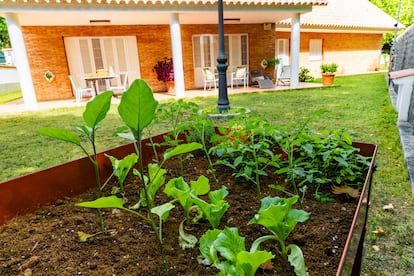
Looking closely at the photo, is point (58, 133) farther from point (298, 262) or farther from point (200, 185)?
point (298, 262)

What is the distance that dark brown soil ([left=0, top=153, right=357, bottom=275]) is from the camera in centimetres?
93

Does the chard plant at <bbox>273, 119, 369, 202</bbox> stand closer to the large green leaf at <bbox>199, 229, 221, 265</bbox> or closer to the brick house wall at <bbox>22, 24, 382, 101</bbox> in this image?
the large green leaf at <bbox>199, 229, 221, 265</bbox>

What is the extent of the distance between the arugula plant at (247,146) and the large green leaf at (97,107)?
2.58 feet

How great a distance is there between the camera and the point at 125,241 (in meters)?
1.08

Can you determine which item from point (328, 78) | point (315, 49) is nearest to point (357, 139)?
point (328, 78)

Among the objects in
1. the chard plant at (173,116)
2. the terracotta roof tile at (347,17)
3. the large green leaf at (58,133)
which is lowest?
the chard plant at (173,116)

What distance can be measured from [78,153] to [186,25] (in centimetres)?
862

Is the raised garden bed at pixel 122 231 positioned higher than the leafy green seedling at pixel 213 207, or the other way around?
the leafy green seedling at pixel 213 207

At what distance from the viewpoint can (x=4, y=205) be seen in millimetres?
1164

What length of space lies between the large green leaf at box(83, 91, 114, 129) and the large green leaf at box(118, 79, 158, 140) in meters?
0.17

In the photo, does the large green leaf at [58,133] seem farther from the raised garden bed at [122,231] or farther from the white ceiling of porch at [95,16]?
the white ceiling of porch at [95,16]

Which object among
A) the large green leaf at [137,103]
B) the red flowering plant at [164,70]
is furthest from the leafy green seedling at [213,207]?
the red flowering plant at [164,70]

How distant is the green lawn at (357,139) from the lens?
5.69ft

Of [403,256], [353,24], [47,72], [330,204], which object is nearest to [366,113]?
[403,256]
